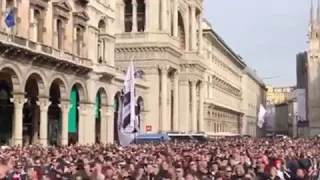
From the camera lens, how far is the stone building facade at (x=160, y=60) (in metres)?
66.0

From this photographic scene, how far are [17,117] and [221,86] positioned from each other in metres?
77.9

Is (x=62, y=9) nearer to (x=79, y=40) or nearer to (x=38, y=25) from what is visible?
(x=38, y=25)

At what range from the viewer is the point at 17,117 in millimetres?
38625

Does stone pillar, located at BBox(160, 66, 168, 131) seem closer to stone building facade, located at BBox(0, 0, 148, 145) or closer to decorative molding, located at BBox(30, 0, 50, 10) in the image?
stone building facade, located at BBox(0, 0, 148, 145)

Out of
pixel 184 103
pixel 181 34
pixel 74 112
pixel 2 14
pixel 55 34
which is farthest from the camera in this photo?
pixel 181 34

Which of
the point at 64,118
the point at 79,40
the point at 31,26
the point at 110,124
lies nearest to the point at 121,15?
the point at 110,124

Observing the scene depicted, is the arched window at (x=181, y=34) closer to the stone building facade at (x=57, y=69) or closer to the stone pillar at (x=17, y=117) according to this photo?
the stone building facade at (x=57, y=69)

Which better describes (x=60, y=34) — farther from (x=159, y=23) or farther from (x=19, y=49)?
(x=159, y=23)

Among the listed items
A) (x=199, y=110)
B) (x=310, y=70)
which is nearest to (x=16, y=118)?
(x=199, y=110)

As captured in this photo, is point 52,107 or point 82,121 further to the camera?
point 82,121

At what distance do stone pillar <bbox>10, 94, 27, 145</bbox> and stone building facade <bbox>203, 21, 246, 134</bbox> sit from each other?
55.7m

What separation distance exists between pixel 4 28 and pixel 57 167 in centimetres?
1983

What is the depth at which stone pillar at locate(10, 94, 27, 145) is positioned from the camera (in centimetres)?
3828

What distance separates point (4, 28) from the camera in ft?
120
